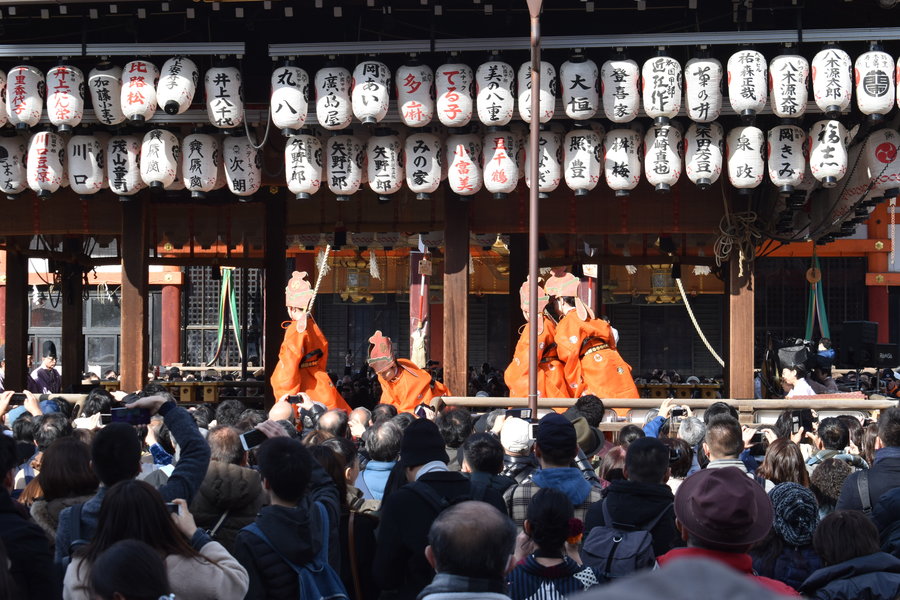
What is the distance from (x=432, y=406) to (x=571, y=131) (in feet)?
10.5

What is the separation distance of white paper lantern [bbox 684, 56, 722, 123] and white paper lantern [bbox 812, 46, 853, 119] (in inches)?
35.8

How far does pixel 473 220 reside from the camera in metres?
12.5

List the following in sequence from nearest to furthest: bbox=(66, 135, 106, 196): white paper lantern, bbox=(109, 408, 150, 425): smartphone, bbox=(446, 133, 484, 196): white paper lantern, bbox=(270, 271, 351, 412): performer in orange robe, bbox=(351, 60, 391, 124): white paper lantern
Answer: bbox=(109, 408, 150, 425): smartphone → bbox=(351, 60, 391, 124): white paper lantern → bbox=(446, 133, 484, 196): white paper lantern → bbox=(66, 135, 106, 196): white paper lantern → bbox=(270, 271, 351, 412): performer in orange robe

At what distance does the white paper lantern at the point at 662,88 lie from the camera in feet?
34.8

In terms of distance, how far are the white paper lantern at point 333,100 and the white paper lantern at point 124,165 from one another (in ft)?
7.25

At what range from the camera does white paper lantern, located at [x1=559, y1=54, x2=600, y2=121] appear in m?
10.7

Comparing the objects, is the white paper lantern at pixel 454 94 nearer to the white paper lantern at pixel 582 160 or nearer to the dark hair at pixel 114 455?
the white paper lantern at pixel 582 160

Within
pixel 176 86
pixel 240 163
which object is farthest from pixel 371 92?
pixel 176 86

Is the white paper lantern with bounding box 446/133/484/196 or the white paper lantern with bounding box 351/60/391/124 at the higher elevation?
the white paper lantern with bounding box 351/60/391/124

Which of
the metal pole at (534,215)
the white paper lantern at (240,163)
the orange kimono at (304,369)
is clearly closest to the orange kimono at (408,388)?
the orange kimono at (304,369)

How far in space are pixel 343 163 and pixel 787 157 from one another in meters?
4.51

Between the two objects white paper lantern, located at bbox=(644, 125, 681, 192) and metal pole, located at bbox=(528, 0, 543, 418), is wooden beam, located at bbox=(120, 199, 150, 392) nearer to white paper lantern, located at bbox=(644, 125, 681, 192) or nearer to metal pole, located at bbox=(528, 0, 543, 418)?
metal pole, located at bbox=(528, 0, 543, 418)

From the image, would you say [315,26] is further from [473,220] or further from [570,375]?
[570,375]

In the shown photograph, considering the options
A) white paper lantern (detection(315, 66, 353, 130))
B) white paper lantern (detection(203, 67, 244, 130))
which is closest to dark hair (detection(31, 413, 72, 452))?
white paper lantern (detection(315, 66, 353, 130))
